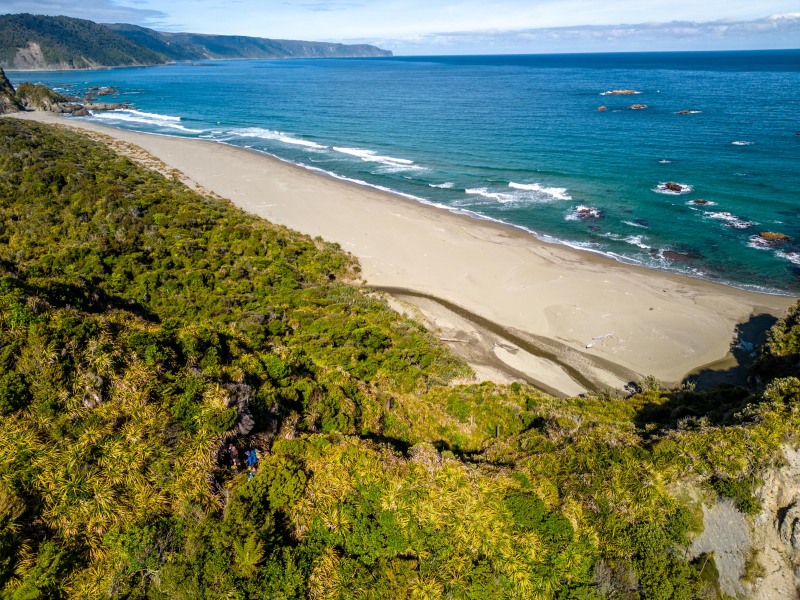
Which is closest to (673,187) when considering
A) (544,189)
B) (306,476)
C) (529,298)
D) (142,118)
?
(544,189)

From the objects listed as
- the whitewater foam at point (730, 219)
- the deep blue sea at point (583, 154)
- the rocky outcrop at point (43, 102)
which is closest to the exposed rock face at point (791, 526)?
the deep blue sea at point (583, 154)

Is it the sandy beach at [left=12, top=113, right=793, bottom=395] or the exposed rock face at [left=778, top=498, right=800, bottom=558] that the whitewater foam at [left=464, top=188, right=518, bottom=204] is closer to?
the sandy beach at [left=12, top=113, right=793, bottom=395]

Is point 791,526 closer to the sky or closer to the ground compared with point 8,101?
closer to the ground

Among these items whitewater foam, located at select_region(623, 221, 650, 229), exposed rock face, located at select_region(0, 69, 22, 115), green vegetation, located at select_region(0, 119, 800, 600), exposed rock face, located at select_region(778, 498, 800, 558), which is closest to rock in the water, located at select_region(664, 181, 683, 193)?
whitewater foam, located at select_region(623, 221, 650, 229)

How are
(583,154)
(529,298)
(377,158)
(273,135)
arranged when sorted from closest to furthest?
(529,298) < (583,154) < (377,158) < (273,135)

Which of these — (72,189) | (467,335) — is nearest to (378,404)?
(467,335)

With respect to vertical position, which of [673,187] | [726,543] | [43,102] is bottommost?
[726,543]

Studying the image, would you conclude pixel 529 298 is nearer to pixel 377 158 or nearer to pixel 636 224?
pixel 636 224

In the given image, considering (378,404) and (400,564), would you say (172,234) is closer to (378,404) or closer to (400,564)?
(378,404)
